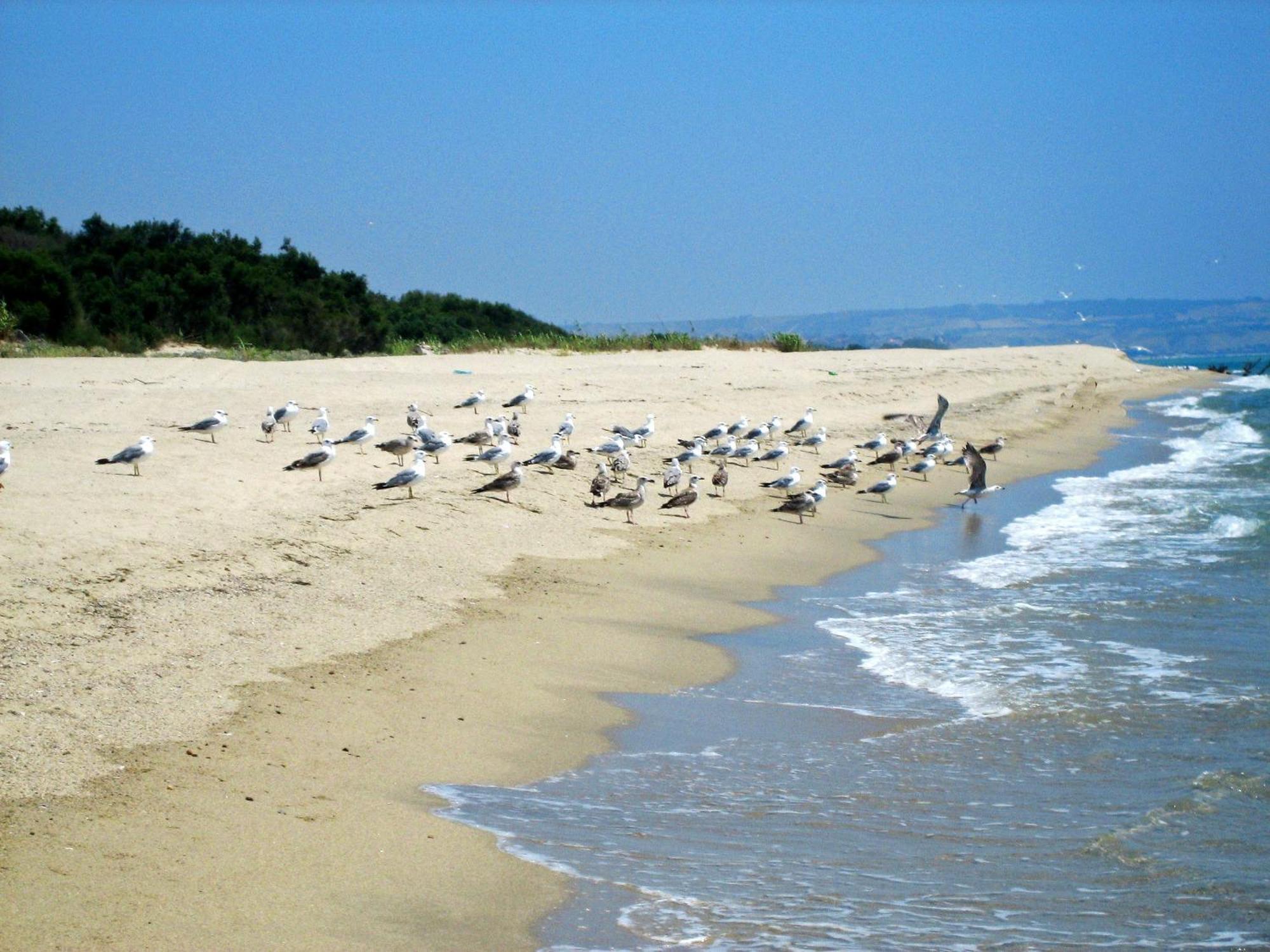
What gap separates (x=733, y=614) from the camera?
1079cm

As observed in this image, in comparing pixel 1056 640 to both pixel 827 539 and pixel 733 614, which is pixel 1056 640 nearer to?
pixel 733 614

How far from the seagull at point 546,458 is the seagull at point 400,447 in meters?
1.42

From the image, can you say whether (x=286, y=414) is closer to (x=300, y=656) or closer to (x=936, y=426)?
(x=300, y=656)

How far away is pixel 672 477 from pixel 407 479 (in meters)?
4.31

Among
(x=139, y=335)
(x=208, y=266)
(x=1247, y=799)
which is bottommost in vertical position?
(x=1247, y=799)

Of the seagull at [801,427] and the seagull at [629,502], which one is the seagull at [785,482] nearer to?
the seagull at [629,502]

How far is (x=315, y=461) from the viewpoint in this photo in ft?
41.6

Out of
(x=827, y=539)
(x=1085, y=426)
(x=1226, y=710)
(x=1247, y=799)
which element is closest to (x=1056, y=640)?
(x=1226, y=710)

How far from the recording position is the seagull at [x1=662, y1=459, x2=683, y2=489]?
52.2 feet

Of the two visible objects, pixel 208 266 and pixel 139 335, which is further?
pixel 208 266

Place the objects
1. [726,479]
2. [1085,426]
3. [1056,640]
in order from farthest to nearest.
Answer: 1. [1085,426]
2. [726,479]
3. [1056,640]

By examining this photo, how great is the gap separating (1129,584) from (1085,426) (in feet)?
Result: 67.8

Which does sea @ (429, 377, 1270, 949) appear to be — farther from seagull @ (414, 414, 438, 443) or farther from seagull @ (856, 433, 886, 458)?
seagull @ (856, 433, 886, 458)

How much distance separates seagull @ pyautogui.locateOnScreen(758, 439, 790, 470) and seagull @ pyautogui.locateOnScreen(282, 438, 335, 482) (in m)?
7.91
